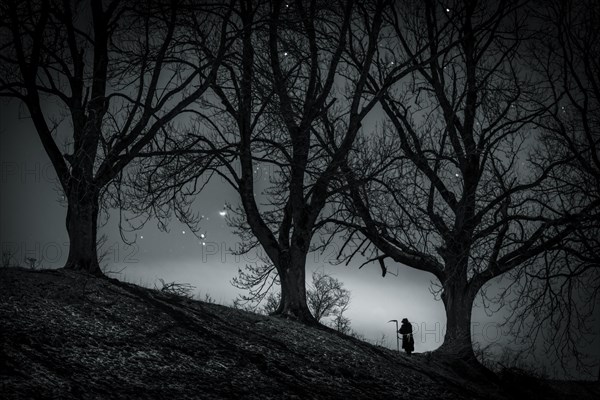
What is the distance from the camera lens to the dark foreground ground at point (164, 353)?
4.83m

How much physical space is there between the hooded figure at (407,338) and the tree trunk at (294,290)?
296cm

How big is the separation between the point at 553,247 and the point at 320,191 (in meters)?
5.90

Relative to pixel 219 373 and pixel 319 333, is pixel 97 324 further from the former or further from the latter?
pixel 319 333

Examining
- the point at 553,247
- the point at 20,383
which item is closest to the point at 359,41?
the point at 553,247

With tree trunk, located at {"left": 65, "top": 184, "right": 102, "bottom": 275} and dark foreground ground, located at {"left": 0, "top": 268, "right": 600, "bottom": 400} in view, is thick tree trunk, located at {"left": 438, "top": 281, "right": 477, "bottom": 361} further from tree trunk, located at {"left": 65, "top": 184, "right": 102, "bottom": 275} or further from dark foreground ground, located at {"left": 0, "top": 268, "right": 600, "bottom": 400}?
tree trunk, located at {"left": 65, "top": 184, "right": 102, "bottom": 275}

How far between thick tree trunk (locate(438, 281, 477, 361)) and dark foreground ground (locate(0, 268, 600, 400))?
2.36 m

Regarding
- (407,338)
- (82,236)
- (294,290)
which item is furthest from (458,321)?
(82,236)

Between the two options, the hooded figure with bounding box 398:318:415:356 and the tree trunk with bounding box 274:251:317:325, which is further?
the hooded figure with bounding box 398:318:415:356

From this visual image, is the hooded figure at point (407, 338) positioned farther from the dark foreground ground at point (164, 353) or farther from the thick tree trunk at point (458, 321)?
the dark foreground ground at point (164, 353)

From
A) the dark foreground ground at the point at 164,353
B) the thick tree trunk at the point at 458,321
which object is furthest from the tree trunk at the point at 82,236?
the thick tree trunk at the point at 458,321

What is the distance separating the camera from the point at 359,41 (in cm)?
1377

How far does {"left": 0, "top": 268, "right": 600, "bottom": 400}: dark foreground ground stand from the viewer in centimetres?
483

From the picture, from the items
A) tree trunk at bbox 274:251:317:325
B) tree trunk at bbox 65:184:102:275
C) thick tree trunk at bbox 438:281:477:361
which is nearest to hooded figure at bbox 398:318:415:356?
thick tree trunk at bbox 438:281:477:361

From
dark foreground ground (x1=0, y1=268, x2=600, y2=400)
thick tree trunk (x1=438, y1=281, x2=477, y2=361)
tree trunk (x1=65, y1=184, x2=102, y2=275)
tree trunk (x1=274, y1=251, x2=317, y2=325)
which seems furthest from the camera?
thick tree trunk (x1=438, y1=281, x2=477, y2=361)
